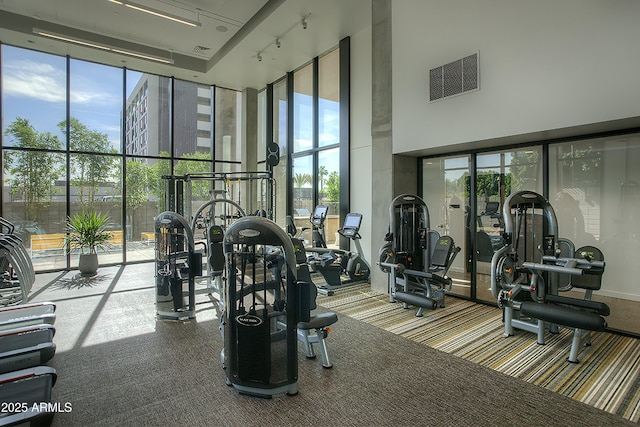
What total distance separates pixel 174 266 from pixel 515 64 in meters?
4.74

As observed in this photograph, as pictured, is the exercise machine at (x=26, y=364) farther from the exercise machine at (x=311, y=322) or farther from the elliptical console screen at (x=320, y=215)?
the elliptical console screen at (x=320, y=215)

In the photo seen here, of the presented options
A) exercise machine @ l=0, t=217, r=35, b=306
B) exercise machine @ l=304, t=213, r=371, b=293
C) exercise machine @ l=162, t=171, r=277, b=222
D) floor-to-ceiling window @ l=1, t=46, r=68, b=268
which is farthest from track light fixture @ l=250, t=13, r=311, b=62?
exercise machine @ l=0, t=217, r=35, b=306

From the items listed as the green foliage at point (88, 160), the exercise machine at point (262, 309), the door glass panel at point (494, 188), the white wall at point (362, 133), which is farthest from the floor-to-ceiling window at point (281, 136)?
the exercise machine at point (262, 309)

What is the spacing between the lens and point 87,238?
7.23m

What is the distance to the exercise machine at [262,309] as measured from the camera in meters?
2.58

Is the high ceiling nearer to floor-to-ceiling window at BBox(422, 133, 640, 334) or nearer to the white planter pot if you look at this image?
floor-to-ceiling window at BBox(422, 133, 640, 334)

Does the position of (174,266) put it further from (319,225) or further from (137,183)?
(137,183)

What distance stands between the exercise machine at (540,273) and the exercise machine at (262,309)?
2.27m

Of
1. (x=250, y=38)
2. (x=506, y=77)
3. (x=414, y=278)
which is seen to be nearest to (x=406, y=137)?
(x=506, y=77)

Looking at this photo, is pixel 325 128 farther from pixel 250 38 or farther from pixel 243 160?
pixel 243 160

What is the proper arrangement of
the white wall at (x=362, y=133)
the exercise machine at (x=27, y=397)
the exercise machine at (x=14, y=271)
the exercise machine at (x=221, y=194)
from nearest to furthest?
the exercise machine at (x=27, y=397) → the exercise machine at (x=14, y=271) → the white wall at (x=362, y=133) → the exercise machine at (x=221, y=194)

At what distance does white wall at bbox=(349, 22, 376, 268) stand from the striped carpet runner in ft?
6.96

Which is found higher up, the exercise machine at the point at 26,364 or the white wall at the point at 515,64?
the white wall at the point at 515,64

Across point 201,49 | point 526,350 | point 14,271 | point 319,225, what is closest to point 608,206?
point 526,350
